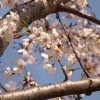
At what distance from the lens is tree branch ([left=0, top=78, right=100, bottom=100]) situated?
1.52 m

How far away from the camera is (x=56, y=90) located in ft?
5.31

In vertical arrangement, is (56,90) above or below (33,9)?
below

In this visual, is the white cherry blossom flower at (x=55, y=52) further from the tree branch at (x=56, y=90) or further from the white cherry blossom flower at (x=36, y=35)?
the tree branch at (x=56, y=90)

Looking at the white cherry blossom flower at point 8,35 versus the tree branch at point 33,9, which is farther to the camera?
the tree branch at point 33,9

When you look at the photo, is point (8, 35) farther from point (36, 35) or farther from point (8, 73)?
point (8, 73)

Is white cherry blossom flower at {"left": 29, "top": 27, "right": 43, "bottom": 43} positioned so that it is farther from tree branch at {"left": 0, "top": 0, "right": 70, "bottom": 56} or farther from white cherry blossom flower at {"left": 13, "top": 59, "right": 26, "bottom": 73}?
white cherry blossom flower at {"left": 13, "top": 59, "right": 26, "bottom": 73}

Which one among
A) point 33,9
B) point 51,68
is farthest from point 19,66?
point 33,9

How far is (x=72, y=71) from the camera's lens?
2.23 meters

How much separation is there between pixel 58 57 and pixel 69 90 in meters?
0.36

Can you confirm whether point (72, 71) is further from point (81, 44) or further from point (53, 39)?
point (81, 44)

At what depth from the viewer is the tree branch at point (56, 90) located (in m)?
1.52

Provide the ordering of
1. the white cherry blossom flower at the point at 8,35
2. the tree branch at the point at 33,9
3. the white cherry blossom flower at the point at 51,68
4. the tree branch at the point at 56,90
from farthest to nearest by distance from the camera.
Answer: the tree branch at the point at 33,9
the white cherry blossom flower at the point at 51,68
the white cherry blossom flower at the point at 8,35
the tree branch at the point at 56,90

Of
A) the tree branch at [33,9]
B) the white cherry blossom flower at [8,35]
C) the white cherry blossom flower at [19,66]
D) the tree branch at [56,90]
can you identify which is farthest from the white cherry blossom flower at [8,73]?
the tree branch at [56,90]

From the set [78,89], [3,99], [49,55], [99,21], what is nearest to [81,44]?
[99,21]
